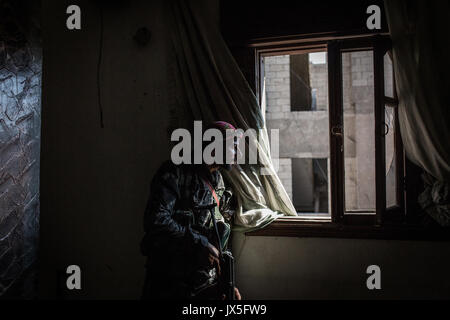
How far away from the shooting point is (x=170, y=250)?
1.86 meters

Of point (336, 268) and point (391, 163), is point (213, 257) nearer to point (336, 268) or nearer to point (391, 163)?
point (336, 268)

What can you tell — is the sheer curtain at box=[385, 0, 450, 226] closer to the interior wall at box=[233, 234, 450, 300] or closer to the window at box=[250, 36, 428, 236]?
the window at box=[250, 36, 428, 236]

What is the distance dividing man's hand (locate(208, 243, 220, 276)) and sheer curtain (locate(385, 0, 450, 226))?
1583 mm

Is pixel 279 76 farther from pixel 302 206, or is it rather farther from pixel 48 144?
pixel 48 144

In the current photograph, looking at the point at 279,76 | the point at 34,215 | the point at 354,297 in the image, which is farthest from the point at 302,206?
the point at 34,215

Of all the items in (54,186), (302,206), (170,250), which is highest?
(54,186)

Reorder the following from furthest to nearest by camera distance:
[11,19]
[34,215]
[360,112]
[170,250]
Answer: [360,112]
[34,215]
[11,19]
[170,250]

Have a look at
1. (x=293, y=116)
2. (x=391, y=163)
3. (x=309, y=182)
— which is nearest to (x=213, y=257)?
(x=391, y=163)

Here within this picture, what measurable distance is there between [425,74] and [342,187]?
0.97m

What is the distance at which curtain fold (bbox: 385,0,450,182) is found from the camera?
2.25m

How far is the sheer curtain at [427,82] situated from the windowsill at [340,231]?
0.44 ft

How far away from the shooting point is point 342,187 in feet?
8.25

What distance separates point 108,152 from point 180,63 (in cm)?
99

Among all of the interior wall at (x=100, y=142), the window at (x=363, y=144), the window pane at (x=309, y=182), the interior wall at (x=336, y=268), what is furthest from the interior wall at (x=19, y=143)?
the window pane at (x=309, y=182)
